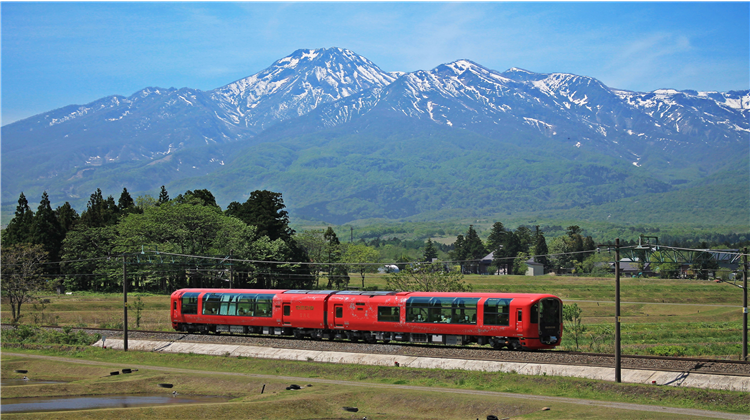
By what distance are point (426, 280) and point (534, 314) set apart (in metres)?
31.4

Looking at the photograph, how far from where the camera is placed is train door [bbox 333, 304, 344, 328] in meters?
48.9

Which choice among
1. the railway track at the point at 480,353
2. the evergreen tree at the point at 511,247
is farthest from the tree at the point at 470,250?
the railway track at the point at 480,353

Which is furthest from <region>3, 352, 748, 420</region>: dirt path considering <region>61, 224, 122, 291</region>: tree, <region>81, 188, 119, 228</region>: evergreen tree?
<region>81, 188, 119, 228</region>: evergreen tree

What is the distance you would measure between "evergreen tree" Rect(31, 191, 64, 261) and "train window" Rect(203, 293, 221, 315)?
63372mm

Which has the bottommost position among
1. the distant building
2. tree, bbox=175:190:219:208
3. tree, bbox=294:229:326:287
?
the distant building

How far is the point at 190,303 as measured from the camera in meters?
Result: 56.9

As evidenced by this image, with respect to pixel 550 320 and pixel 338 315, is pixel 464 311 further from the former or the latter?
pixel 338 315

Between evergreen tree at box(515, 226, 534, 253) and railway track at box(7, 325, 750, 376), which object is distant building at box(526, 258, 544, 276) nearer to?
evergreen tree at box(515, 226, 534, 253)

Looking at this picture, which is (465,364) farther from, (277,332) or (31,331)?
(31,331)

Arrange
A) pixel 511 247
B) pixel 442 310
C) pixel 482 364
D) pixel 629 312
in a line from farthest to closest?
pixel 511 247 → pixel 629 312 → pixel 442 310 → pixel 482 364

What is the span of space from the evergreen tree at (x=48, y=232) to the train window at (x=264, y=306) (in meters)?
68.7

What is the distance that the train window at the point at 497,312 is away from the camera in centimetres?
4150

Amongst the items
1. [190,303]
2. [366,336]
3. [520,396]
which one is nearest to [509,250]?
[190,303]

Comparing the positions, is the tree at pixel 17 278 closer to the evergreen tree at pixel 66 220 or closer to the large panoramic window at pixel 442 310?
the evergreen tree at pixel 66 220
